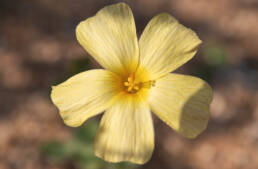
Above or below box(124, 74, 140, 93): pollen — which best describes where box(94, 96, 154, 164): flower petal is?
below

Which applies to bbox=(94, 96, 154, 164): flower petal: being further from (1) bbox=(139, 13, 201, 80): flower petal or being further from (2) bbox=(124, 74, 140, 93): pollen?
(1) bbox=(139, 13, 201, 80): flower petal

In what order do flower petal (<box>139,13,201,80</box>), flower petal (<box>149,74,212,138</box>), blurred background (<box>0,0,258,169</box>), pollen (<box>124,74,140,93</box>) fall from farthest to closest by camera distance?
blurred background (<box>0,0,258,169</box>)
pollen (<box>124,74,140,93</box>)
flower petal (<box>139,13,201,80</box>)
flower petal (<box>149,74,212,138</box>)

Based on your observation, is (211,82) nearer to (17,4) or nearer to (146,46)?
(146,46)

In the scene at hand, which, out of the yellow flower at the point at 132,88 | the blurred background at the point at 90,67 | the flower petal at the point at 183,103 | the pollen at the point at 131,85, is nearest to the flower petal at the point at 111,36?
the yellow flower at the point at 132,88

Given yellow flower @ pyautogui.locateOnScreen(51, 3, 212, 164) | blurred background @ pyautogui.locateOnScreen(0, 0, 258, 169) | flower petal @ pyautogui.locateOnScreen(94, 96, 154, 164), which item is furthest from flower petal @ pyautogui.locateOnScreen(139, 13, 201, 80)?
blurred background @ pyautogui.locateOnScreen(0, 0, 258, 169)

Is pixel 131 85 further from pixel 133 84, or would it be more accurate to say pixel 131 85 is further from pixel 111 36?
pixel 111 36

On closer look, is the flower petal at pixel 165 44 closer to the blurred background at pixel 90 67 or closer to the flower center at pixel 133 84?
the flower center at pixel 133 84

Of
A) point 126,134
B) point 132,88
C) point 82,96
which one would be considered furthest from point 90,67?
point 126,134

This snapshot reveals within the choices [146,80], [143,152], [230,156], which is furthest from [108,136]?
[230,156]
